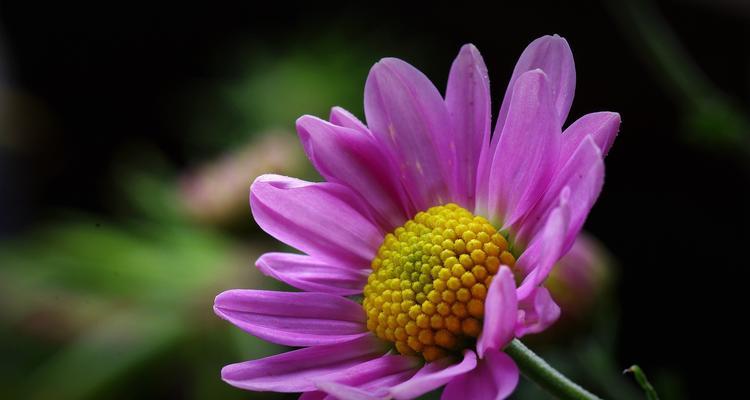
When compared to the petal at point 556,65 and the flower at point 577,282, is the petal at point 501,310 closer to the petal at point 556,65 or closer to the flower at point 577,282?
the petal at point 556,65

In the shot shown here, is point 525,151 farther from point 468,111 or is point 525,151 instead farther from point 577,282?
point 577,282

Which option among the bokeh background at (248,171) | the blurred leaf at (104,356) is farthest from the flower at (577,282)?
the blurred leaf at (104,356)

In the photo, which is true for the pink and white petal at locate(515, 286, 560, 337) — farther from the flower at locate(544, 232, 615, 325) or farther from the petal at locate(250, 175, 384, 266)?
the flower at locate(544, 232, 615, 325)

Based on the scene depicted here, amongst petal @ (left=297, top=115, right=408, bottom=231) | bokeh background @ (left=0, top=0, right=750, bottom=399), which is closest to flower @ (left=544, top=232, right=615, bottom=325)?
bokeh background @ (left=0, top=0, right=750, bottom=399)

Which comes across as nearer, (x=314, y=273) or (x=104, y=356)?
(x=314, y=273)

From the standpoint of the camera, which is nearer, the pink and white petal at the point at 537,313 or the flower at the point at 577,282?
the pink and white petal at the point at 537,313

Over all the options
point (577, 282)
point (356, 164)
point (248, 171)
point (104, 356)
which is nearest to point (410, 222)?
point (356, 164)

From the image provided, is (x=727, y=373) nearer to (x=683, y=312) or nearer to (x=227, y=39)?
(x=683, y=312)
